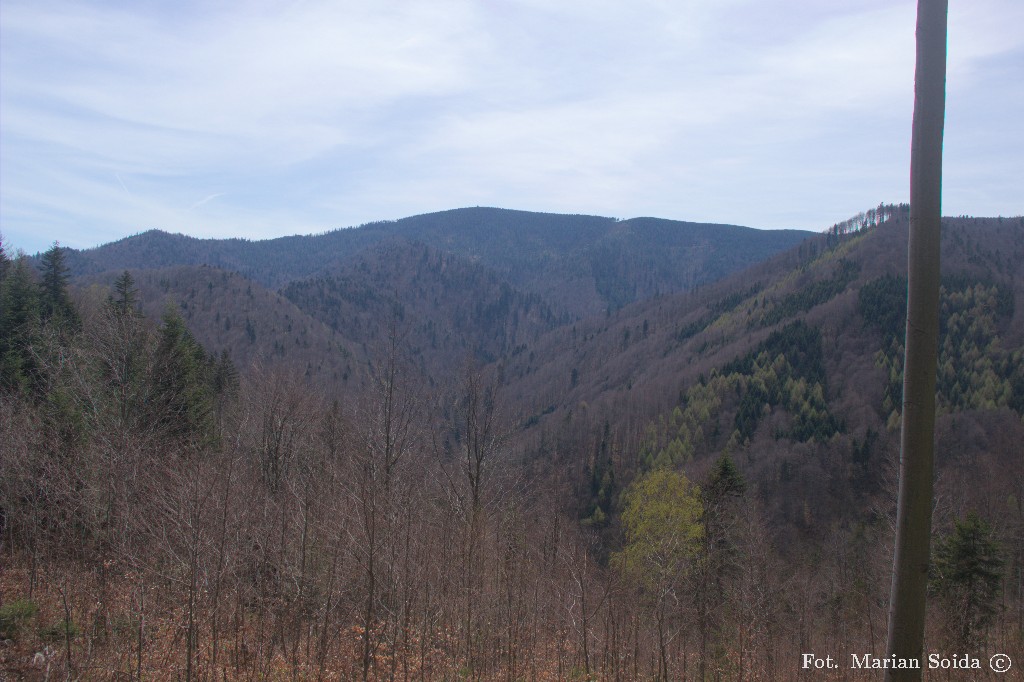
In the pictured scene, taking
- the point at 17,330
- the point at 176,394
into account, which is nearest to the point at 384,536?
the point at 176,394

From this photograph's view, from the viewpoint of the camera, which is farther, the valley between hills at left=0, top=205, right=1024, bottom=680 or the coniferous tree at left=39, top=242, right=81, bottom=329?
the coniferous tree at left=39, top=242, right=81, bottom=329

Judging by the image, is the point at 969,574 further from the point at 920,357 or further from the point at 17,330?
the point at 17,330

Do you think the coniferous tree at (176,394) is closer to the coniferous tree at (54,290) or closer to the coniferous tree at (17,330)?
the coniferous tree at (17,330)

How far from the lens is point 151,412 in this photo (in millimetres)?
18016

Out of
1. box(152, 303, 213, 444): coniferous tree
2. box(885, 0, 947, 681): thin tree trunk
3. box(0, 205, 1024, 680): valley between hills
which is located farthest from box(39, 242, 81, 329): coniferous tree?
box(885, 0, 947, 681): thin tree trunk

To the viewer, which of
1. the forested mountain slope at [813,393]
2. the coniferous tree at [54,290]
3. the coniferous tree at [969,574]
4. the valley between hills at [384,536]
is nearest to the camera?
the valley between hills at [384,536]

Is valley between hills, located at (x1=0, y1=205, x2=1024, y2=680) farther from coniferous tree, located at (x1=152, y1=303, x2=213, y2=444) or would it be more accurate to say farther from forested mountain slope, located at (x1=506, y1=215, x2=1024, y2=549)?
forested mountain slope, located at (x1=506, y1=215, x2=1024, y2=549)

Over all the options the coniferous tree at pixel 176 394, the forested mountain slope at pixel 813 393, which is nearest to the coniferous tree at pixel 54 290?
the coniferous tree at pixel 176 394

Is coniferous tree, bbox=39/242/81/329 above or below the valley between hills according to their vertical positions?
above

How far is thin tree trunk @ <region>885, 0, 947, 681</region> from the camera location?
163 inches

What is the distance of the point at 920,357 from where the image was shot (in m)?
4.18

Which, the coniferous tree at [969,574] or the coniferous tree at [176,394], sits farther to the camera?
the coniferous tree at [969,574]

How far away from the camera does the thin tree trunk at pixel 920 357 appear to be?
163 inches

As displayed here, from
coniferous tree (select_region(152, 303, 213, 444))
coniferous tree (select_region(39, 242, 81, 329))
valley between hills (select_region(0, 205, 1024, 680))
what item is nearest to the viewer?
valley between hills (select_region(0, 205, 1024, 680))
